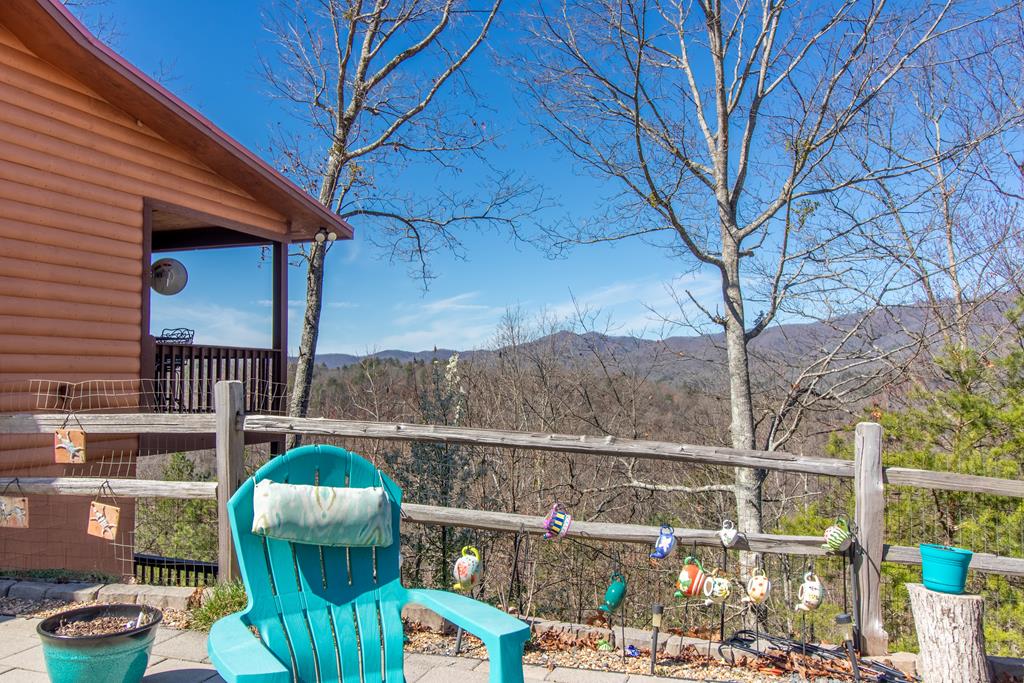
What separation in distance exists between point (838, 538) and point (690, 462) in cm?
77

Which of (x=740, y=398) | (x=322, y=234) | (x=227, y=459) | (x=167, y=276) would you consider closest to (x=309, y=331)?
(x=322, y=234)

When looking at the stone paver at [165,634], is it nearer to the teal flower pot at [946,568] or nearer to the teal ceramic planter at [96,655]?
the teal ceramic planter at [96,655]

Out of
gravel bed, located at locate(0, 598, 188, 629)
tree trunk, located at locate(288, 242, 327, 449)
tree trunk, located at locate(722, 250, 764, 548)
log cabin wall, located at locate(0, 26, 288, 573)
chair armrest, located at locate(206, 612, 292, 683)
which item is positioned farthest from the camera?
tree trunk, located at locate(288, 242, 327, 449)

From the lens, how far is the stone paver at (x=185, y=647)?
125 inches

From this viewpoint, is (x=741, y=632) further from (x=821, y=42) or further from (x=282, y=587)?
(x=821, y=42)

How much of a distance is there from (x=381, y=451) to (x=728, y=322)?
16.6 feet

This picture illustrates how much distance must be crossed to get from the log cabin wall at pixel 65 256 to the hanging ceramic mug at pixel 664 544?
4.88 meters

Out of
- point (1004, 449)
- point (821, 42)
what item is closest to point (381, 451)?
point (1004, 449)

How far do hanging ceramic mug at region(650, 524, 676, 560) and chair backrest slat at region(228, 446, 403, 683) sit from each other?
123cm

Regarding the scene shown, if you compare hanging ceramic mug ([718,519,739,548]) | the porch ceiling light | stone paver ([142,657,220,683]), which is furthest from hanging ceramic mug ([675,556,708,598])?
the porch ceiling light

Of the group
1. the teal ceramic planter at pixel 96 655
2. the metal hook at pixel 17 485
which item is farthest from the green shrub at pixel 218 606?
the metal hook at pixel 17 485

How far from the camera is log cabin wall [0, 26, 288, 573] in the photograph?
18.0ft

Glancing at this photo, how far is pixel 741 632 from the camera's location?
3354mm

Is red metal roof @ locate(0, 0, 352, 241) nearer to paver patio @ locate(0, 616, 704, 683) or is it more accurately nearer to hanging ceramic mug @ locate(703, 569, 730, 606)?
paver patio @ locate(0, 616, 704, 683)
